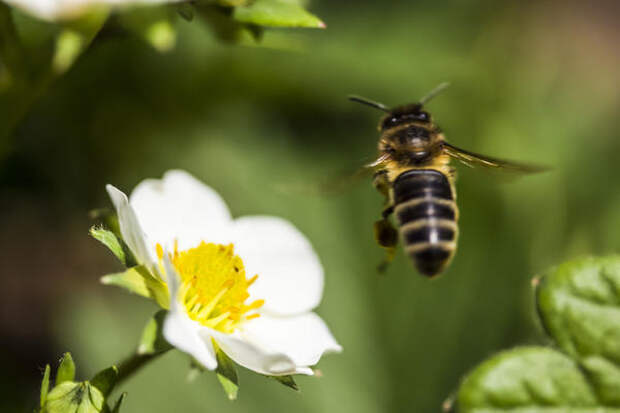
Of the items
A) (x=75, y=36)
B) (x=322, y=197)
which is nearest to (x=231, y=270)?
(x=75, y=36)

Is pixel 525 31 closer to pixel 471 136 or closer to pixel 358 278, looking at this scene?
pixel 471 136

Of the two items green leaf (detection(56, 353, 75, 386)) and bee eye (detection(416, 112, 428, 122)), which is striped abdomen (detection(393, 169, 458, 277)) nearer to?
bee eye (detection(416, 112, 428, 122))

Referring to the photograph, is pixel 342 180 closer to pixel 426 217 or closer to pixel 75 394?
pixel 426 217

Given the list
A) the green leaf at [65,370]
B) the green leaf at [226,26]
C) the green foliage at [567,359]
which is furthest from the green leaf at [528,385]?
the green leaf at [226,26]

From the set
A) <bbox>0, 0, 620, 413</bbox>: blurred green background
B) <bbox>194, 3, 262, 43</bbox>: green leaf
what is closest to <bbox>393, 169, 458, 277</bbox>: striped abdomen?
<bbox>194, 3, 262, 43</bbox>: green leaf

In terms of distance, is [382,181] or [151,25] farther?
[382,181]

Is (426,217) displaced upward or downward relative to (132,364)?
upward
